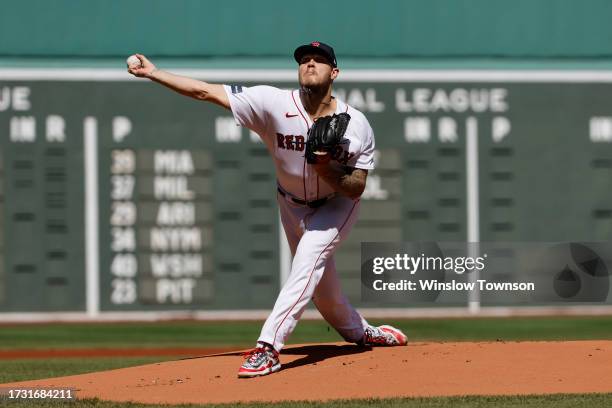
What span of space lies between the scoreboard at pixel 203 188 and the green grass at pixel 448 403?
6.85m

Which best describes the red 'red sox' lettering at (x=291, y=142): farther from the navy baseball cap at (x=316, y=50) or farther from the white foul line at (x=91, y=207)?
the white foul line at (x=91, y=207)

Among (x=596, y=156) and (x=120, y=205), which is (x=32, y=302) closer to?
(x=120, y=205)

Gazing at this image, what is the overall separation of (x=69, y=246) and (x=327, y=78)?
275 inches

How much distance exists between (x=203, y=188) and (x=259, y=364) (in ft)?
21.2

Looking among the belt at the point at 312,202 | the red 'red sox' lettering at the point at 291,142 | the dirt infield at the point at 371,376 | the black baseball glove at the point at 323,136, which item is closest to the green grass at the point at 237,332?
the dirt infield at the point at 371,376

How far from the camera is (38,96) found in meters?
12.9

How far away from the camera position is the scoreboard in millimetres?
12648

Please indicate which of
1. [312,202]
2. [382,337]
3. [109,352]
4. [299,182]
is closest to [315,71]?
[299,182]

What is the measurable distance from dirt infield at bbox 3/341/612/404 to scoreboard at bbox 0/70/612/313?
215 inches

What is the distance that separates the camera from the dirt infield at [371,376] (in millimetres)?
5957

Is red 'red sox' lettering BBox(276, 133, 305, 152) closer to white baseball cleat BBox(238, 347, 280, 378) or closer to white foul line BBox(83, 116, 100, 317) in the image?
white baseball cleat BBox(238, 347, 280, 378)

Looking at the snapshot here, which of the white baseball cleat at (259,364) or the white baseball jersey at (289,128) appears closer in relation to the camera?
the white baseball cleat at (259,364)

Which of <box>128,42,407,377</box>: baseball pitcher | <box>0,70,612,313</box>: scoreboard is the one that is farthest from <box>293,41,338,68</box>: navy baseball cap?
<box>0,70,612,313</box>: scoreboard

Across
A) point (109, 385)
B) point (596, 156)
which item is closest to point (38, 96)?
point (596, 156)
